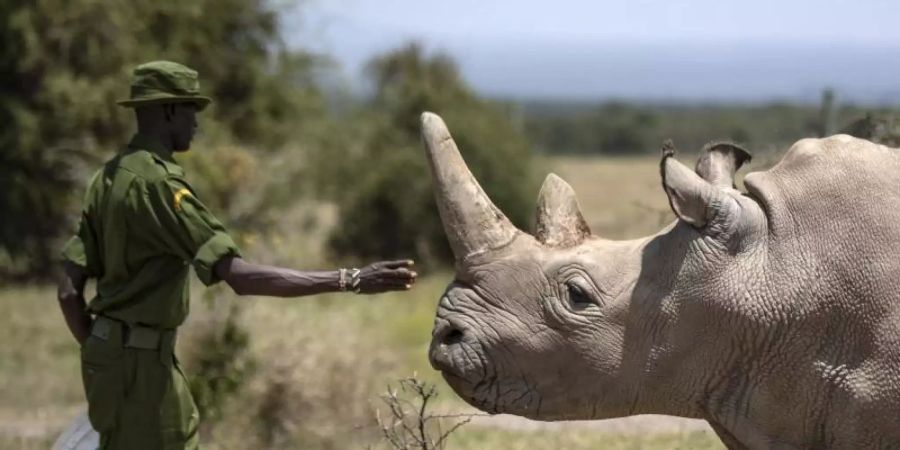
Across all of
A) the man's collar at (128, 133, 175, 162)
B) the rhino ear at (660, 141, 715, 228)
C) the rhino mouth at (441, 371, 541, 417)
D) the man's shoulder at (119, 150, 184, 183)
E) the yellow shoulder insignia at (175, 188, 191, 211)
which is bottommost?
the rhino mouth at (441, 371, 541, 417)

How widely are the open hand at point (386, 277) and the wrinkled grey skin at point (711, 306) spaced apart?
237 millimetres

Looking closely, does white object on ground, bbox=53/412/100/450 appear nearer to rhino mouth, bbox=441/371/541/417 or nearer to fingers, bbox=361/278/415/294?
fingers, bbox=361/278/415/294

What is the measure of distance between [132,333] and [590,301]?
69.6 inches

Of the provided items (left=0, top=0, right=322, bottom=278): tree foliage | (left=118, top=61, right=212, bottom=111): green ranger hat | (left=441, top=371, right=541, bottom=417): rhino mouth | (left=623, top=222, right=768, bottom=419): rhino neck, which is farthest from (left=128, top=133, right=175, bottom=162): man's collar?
(left=0, top=0, right=322, bottom=278): tree foliage

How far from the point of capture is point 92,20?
17.2m

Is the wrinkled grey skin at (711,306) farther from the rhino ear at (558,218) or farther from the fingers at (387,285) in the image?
the fingers at (387,285)

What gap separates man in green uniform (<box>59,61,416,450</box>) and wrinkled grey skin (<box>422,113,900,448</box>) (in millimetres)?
739

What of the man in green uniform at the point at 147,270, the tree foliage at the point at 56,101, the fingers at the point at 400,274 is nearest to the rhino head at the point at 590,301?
the fingers at the point at 400,274

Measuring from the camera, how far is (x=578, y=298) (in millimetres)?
4793

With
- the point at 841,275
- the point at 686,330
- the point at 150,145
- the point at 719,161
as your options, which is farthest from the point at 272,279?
the point at 841,275

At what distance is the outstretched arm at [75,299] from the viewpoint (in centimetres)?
566

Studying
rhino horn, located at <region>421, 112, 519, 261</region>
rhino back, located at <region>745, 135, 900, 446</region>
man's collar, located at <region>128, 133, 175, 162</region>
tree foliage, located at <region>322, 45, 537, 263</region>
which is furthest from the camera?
tree foliage, located at <region>322, 45, 537, 263</region>

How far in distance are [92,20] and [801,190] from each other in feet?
45.1

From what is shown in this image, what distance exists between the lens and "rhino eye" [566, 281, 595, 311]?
4781mm
